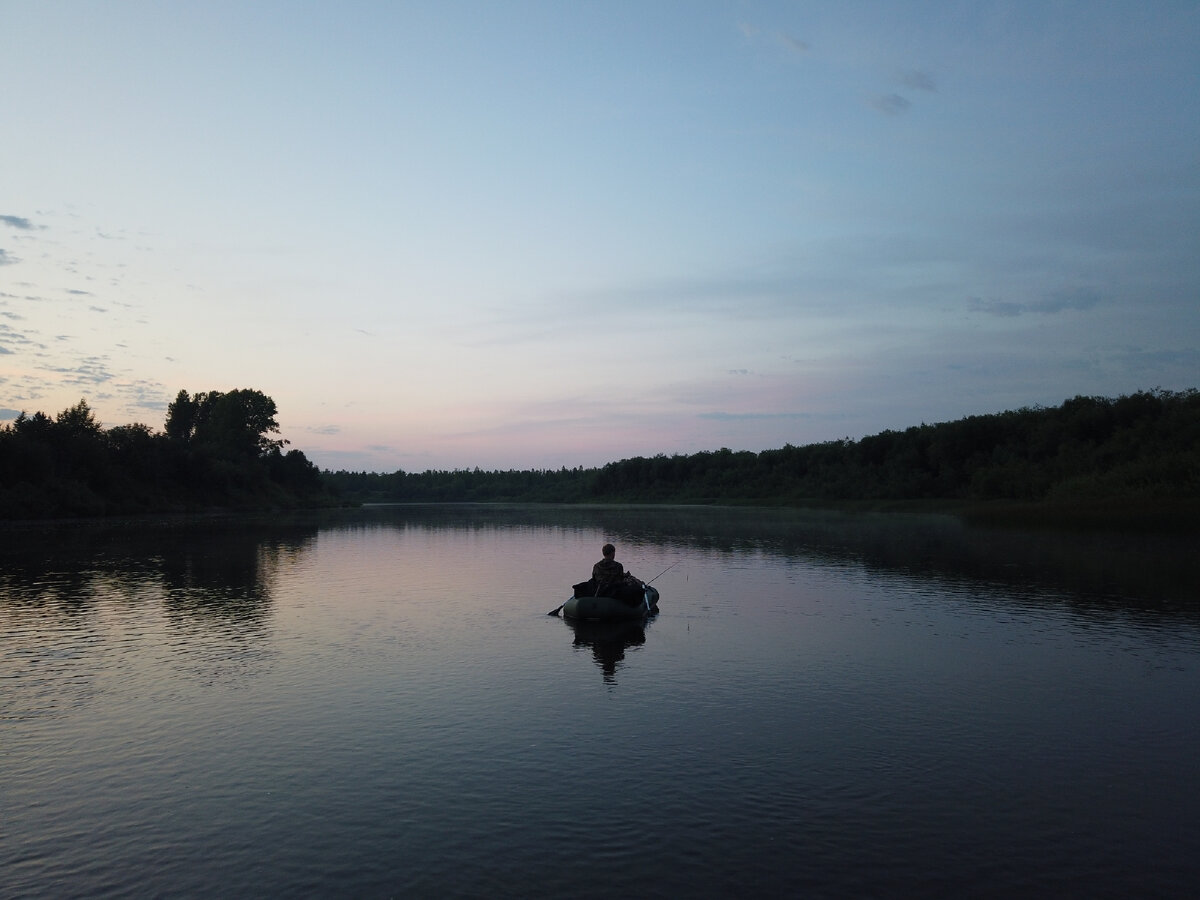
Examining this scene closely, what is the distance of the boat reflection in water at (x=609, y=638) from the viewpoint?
19797 millimetres

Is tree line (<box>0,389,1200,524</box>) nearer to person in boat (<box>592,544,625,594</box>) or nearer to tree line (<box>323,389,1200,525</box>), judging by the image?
tree line (<box>323,389,1200,525</box>)

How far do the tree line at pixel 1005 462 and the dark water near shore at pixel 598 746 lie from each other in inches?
1782

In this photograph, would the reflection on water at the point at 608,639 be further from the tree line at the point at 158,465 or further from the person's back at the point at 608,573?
the tree line at the point at 158,465

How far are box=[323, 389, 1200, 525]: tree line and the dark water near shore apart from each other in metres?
45.3

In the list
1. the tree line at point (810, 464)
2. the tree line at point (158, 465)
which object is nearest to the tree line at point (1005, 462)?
the tree line at point (810, 464)

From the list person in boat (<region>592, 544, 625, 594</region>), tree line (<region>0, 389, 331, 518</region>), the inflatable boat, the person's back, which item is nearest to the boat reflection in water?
the inflatable boat

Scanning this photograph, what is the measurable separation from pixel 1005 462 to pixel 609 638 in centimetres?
8869

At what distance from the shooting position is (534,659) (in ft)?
66.1

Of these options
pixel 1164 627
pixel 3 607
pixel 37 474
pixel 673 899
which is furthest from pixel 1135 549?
pixel 37 474

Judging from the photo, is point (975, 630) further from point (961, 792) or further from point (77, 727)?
point (77, 727)

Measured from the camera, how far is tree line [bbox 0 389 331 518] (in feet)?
237

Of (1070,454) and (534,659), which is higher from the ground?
(1070,454)

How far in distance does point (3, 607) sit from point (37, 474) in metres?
55.2

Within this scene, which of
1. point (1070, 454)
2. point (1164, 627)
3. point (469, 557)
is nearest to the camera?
point (1164, 627)
